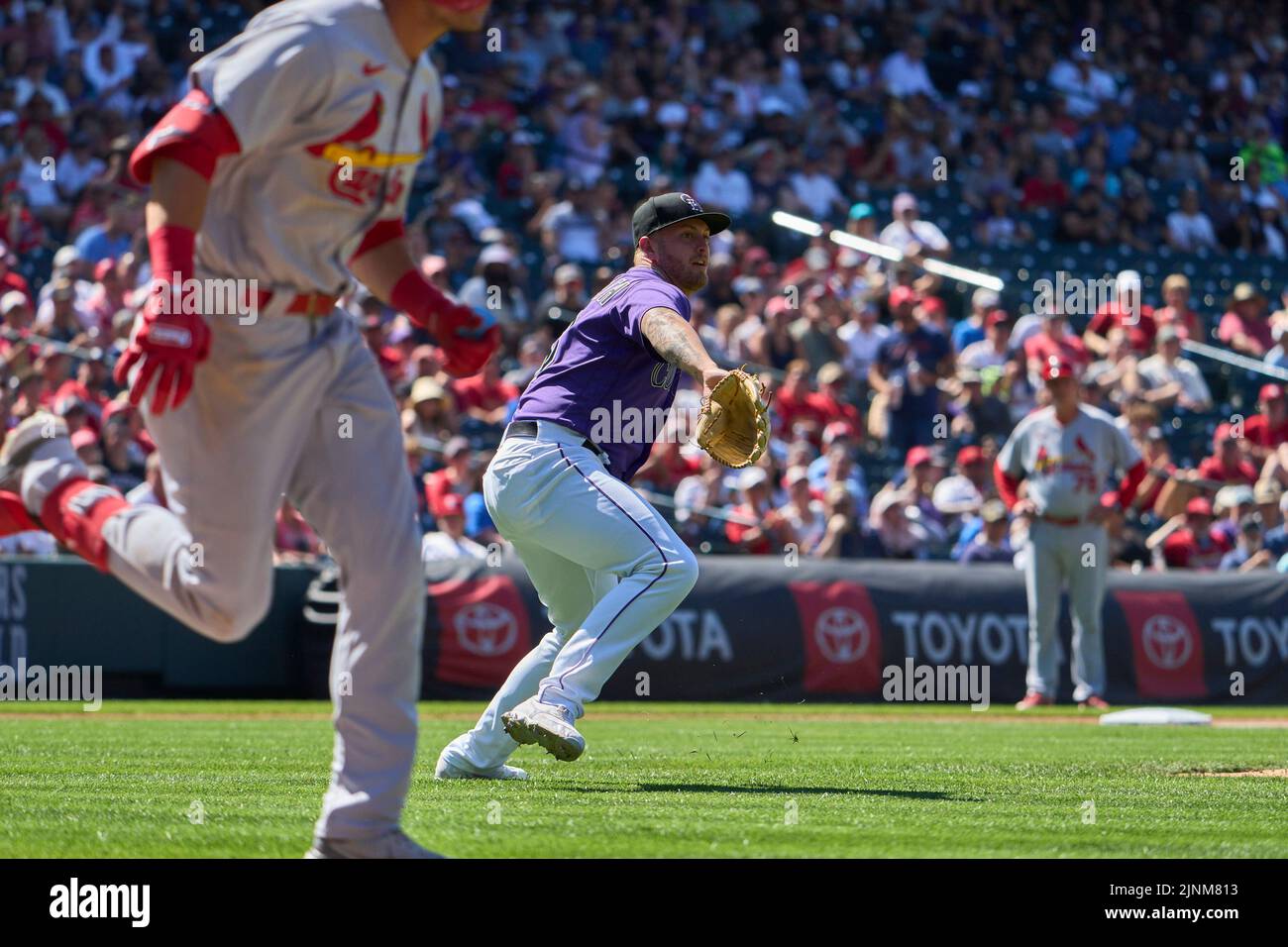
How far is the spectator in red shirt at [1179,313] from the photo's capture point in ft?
69.1

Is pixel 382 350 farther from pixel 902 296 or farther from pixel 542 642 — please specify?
pixel 542 642

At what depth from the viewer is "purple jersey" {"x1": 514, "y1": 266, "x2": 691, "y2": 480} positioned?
7312mm

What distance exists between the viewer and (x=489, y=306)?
58.5 feet

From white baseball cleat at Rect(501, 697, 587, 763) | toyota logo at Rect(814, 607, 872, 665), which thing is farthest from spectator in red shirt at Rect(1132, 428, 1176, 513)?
white baseball cleat at Rect(501, 697, 587, 763)

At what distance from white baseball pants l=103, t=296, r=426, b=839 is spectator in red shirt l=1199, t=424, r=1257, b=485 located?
49.8ft

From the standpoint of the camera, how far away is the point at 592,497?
7.08 metres

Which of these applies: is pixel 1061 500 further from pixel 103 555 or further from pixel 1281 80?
pixel 1281 80

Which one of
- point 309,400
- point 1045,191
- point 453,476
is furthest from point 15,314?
point 1045,191

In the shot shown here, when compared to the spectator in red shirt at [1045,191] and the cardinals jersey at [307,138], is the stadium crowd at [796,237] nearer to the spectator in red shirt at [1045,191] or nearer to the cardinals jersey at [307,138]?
the spectator in red shirt at [1045,191]

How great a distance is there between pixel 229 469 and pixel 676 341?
2289 millimetres

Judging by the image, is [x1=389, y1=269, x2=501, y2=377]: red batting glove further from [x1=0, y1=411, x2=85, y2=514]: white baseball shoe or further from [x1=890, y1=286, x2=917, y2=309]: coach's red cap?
[x1=890, y1=286, x2=917, y2=309]: coach's red cap

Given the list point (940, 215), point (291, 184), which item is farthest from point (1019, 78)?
point (291, 184)

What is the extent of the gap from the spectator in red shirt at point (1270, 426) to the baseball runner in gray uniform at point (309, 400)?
15.8 m

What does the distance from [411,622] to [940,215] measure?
1966 centimetres
